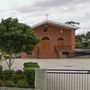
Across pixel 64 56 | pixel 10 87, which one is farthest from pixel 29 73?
pixel 64 56

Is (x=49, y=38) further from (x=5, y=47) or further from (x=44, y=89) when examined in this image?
(x=44, y=89)

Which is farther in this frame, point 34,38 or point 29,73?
point 34,38

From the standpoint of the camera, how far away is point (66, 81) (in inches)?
632

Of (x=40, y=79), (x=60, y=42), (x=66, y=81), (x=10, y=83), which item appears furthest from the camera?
(x=60, y=42)

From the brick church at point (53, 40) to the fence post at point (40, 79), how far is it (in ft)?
110

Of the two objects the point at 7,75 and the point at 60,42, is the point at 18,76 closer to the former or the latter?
the point at 7,75

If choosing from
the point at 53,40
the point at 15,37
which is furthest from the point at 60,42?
the point at 15,37

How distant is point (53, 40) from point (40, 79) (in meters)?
33.9

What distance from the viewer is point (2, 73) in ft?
51.6

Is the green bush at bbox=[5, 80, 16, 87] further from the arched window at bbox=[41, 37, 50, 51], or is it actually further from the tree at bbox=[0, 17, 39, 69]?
the arched window at bbox=[41, 37, 50, 51]

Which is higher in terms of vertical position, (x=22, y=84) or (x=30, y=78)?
(x=30, y=78)

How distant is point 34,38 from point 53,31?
28.2 meters

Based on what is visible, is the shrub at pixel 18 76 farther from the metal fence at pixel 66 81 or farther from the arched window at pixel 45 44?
the arched window at pixel 45 44

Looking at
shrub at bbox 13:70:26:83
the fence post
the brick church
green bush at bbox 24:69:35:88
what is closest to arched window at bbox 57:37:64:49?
the brick church
